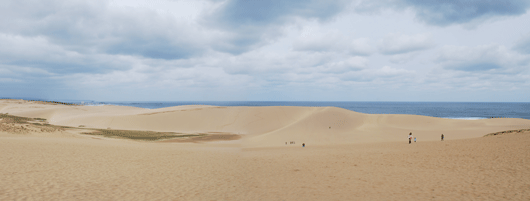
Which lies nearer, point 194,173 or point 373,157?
point 194,173

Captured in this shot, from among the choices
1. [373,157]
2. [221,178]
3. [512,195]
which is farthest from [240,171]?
[512,195]

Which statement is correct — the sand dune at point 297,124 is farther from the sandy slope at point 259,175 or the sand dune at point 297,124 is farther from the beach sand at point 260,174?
the sandy slope at point 259,175

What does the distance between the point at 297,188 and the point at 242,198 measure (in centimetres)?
231

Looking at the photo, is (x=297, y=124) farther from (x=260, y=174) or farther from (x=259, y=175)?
(x=259, y=175)

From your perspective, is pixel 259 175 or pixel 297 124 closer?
pixel 259 175

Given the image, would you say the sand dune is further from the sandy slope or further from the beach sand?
the sandy slope

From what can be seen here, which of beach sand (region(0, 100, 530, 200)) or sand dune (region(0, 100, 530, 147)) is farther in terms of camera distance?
sand dune (region(0, 100, 530, 147))

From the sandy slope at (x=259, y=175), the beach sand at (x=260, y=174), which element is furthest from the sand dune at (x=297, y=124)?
the sandy slope at (x=259, y=175)

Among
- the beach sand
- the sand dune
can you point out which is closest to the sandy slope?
the beach sand

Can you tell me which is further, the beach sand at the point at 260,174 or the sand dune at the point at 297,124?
the sand dune at the point at 297,124

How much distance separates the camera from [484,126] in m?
39.6

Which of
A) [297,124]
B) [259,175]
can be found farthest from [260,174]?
[297,124]

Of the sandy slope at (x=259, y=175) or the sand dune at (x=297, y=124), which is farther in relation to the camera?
the sand dune at (x=297, y=124)

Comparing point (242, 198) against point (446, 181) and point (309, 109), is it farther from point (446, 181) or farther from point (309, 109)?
point (309, 109)
